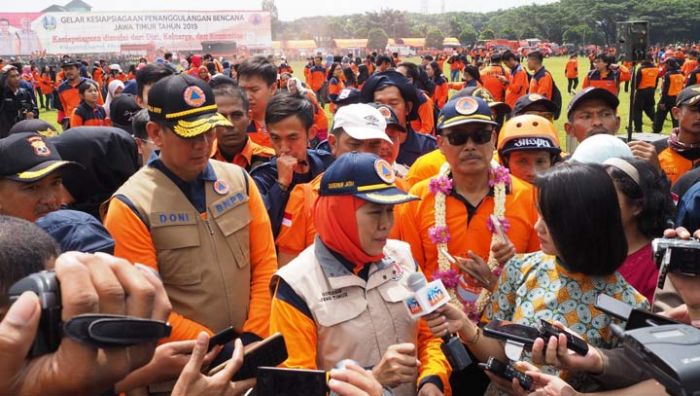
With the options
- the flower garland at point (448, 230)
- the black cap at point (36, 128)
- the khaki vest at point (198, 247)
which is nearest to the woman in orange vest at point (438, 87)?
the black cap at point (36, 128)

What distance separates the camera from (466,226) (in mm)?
3203

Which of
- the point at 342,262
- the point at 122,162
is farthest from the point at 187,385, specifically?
the point at 122,162

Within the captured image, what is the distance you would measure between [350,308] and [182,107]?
1.28 meters

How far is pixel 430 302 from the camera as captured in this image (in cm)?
206

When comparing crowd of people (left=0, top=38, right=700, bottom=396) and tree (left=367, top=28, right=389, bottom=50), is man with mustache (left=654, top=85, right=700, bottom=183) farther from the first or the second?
tree (left=367, top=28, right=389, bottom=50)

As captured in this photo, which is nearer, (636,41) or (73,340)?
(73,340)

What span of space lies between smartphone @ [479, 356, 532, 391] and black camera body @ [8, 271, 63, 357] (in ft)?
4.93

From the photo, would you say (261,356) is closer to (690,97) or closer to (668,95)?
(690,97)

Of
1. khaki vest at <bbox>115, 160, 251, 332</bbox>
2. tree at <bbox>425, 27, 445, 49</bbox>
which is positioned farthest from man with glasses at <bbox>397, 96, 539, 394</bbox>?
tree at <bbox>425, 27, 445, 49</bbox>

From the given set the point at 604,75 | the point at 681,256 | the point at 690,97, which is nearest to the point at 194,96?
the point at 681,256

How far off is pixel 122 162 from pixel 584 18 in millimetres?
89979

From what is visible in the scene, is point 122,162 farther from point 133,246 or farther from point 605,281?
point 605,281

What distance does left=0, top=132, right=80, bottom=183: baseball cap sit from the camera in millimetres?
2732

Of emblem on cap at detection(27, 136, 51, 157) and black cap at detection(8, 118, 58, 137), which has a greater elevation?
emblem on cap at detection(27, 136, 51, 157)
